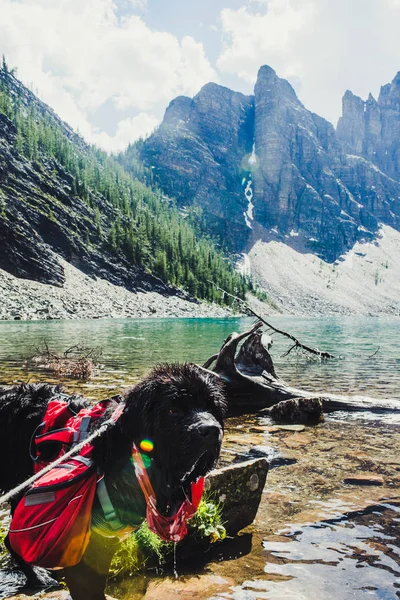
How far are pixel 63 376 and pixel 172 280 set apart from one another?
108 meters

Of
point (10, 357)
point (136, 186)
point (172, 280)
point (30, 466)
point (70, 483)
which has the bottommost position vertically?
point (10, 357)

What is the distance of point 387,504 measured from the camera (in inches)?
210

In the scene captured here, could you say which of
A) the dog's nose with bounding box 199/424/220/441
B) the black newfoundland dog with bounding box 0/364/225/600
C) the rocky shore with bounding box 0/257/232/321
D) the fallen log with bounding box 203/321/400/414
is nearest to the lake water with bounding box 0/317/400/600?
the fallen log with bounding box 203/321/400/414

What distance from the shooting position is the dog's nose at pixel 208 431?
7.72ft

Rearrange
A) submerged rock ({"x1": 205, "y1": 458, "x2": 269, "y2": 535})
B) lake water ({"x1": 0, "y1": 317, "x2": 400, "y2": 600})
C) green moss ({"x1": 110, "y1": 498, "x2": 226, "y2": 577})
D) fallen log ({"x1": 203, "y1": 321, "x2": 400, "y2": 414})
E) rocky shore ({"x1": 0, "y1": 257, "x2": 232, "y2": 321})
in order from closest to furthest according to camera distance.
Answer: lake water ({"x1": 0, "y1": 317, "x2": 400, "y2": 600})
green moss ({"x1": 110, "y1": 498, "x2": 226, "y2": 577})
submerged rock ({"x1": 205, "y1": 458, "x2": 269, "y2": 535})
fallen log ({"x1": 203, "y1": 321, "x2": 400, "y2": 414})
rocky shore ({"x1": 0, "y1": 257, "x2": 232, "y2": 321})

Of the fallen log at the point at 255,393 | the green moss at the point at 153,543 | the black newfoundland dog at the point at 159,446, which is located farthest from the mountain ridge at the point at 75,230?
the black newfoundland dog at the point at 159,446

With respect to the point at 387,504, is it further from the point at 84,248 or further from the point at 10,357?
the point at 84,248

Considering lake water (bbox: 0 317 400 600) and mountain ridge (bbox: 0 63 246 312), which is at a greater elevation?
mountain ridge (bbox: 0 63 246 312)

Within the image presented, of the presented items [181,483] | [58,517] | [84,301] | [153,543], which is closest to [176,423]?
[181,483]

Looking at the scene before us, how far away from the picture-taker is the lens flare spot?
8.23 feet

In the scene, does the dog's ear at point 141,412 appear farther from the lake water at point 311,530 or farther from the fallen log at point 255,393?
the fallen log at point 255,393

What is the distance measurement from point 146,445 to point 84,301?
84.3 meters

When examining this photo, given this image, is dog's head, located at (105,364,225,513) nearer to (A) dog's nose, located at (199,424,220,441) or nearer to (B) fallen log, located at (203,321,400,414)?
(A) dog's nose, located at (199,424,220,441)

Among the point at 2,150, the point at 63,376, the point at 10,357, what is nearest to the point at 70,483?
the point at 63,376
